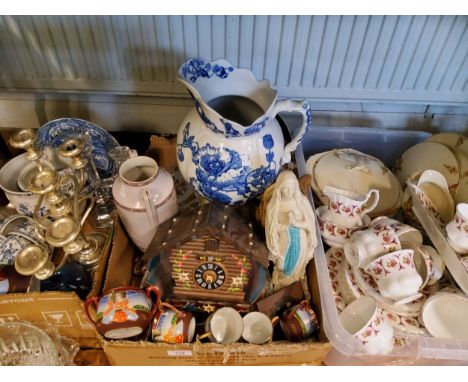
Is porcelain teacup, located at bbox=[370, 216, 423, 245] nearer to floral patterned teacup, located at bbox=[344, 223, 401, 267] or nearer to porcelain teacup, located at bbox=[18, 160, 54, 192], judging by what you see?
floral patterned teacup, located at bbox=[344, 223, 401, 267]

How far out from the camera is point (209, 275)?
839mm

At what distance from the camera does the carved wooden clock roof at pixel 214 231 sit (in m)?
0.76

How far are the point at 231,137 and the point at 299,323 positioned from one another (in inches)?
15.2

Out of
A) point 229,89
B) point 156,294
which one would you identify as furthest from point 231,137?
point 156,294

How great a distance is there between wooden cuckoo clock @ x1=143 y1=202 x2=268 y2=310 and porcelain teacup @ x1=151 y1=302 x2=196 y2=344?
0.19 ft

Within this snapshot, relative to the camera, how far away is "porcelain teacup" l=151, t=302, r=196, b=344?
781mm

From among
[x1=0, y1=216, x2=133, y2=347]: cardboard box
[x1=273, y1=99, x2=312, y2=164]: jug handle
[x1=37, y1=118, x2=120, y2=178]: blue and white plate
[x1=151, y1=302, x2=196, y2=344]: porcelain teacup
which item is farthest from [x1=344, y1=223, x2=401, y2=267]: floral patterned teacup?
[x1=37, y1=118, x2=120, y2=178]: blue and white plate

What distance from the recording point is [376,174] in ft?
3.34

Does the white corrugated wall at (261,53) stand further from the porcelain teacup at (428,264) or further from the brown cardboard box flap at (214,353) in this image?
the brown cardboard box flap at (214,353)

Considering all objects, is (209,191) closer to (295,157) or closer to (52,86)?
(295,157)

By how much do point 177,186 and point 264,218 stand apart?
30cm

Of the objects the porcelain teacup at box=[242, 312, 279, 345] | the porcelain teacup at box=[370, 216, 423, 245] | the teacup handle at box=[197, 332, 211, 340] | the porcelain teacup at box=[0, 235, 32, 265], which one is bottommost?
the porcelain teacup at box=[242, 312, 279, 345]

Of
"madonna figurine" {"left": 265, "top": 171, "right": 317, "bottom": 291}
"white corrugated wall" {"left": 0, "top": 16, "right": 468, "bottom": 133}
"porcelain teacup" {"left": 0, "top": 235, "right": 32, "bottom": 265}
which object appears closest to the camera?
"madonna figurine" {"left": 265, "top": 171, "right": 317, "bottom": 291}
